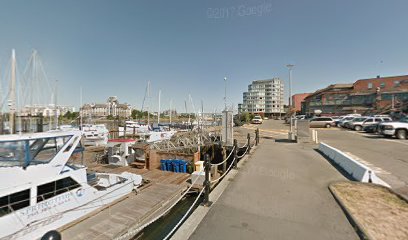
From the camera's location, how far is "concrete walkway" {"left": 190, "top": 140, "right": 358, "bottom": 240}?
366cm

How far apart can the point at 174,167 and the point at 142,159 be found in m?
2.73

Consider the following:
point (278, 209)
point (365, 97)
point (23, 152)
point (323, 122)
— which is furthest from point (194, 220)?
point (365, 97)

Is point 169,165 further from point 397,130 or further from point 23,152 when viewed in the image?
point 397,130

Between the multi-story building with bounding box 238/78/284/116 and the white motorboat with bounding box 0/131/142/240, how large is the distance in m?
92.1

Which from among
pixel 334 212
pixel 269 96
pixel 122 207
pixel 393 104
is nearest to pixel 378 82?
pixel 393 104

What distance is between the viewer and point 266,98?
10106 cm

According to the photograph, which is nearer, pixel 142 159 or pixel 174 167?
pixel 174 167

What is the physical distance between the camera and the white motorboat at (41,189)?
16.9ft

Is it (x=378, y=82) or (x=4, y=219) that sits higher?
(x=378, y=82)

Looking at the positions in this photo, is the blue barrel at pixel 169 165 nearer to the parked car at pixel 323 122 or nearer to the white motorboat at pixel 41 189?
the white motorboat at pixel 41 189

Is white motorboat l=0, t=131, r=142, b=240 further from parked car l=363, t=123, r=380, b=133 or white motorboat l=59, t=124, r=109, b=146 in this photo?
parked car l=363, t=123, r=380, b=133

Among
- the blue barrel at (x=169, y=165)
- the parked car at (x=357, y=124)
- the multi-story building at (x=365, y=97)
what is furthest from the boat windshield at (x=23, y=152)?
the multi-story building at (x=365, y=97)

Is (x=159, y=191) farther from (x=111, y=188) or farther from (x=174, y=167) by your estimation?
(x=174, y=167)

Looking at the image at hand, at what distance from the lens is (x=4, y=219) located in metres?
4.84
